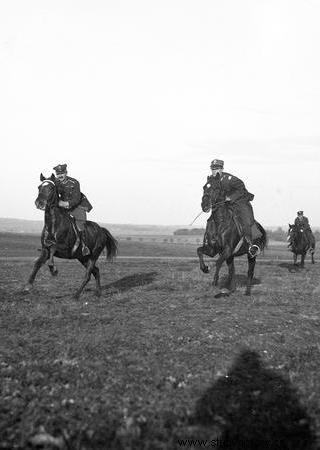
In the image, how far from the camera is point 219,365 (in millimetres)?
8016

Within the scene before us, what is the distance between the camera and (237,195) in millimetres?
16719

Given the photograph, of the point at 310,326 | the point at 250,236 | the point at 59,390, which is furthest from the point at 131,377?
the point at 250,236

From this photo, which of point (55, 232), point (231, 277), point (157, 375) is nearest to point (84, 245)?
point (55, 232)

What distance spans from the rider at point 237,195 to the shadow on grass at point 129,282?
17.6 feet

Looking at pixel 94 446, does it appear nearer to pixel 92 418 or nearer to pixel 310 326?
pixel 92 418

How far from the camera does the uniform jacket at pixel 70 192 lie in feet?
51.3

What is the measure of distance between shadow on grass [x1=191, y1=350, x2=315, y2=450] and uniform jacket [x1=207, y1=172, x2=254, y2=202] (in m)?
9.51

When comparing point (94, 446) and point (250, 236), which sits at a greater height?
point (250, 236)

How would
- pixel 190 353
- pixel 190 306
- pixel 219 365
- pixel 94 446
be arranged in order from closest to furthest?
1. pixel 94 446
2. pixel 219 365
3. pixel 190 353
4. pixel 190 306

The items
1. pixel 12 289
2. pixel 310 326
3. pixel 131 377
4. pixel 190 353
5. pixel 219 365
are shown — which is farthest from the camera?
pixel 12 289

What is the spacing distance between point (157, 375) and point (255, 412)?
76.4 inches

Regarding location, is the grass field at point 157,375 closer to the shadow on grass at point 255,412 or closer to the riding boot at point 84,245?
the shadow on grass at point 255,412

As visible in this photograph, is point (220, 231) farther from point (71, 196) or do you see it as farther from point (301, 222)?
point (301, 222)

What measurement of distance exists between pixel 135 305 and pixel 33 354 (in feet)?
19.4
